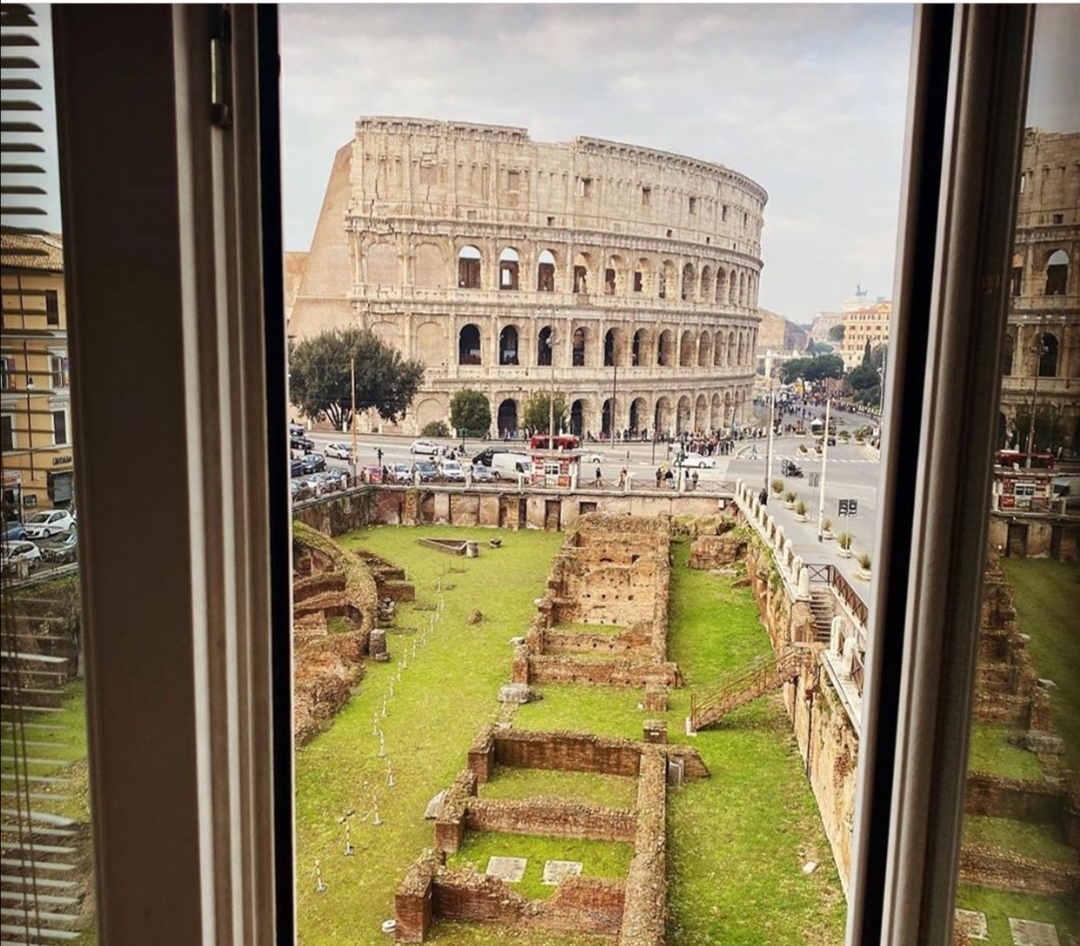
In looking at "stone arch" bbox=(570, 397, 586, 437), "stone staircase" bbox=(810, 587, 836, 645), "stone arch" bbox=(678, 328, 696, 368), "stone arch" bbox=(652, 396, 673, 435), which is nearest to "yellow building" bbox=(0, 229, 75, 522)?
"stone staircase" bbox=(810, 587, 836, 645)

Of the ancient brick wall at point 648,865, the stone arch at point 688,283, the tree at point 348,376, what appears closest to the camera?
the ancient brick wall at point 648,865

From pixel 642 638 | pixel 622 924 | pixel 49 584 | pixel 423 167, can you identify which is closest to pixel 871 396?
pixel 49 584

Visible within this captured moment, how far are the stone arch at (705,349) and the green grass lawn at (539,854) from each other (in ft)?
8.96

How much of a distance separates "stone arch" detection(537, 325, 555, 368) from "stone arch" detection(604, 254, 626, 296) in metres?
0.48

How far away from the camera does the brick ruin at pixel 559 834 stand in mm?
3309

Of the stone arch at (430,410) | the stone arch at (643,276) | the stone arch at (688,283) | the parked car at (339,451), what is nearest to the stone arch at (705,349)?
the stone arch at (688,283)

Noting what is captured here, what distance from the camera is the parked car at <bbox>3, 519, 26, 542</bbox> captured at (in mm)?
587

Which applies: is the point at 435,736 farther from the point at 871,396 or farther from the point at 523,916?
the point at 871,396

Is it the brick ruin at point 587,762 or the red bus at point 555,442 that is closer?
the brick ruin at point 587,762

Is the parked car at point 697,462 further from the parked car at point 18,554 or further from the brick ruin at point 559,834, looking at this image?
the parked car at point 18,554

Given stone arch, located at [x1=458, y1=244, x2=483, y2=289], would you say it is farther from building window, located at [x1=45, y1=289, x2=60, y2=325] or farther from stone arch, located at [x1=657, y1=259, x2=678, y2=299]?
building window, located at [x1=45, y1=289, x2=60, y2=325]

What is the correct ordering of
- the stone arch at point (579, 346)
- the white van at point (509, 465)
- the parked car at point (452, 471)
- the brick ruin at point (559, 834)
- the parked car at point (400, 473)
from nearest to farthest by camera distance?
the brick ruin at point (559, 834), the parked car at point (400, 473), the stone arch at point (579, 346), the parked car at point (452, 471), the white van at point (509, 465)

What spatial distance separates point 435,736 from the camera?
5.39 m

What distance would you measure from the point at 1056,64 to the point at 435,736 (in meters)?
5.33
